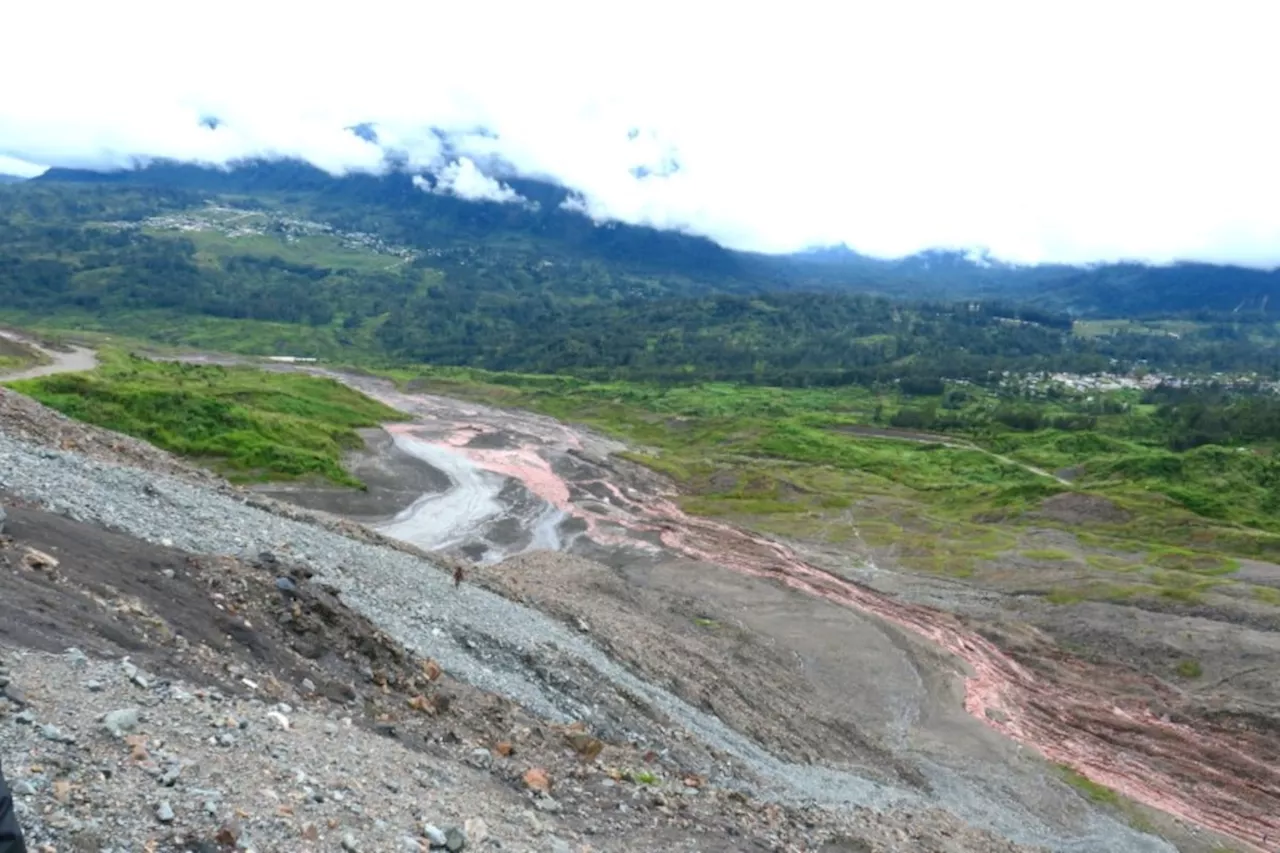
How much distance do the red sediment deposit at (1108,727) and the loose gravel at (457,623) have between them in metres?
6.38

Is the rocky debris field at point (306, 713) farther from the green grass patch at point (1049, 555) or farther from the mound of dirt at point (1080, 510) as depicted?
the mound of dirt at point (1080, 510)

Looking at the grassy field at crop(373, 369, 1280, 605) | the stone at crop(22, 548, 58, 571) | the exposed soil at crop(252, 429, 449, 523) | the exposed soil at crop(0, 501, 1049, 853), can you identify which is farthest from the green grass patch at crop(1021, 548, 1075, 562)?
the stone at crop(22, 548, 58, 571)

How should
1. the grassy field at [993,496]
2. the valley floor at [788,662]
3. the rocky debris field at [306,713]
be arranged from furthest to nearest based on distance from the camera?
the grassy field at [993,496] < the valley floor at [788,662] < the rocky debris field at [306,713]

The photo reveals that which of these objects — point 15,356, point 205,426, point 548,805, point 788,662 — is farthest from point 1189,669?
point 15,356

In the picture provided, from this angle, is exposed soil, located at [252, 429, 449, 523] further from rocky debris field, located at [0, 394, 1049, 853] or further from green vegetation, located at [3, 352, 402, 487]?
rocky debris field, located at [0, 394, 1049, 853]

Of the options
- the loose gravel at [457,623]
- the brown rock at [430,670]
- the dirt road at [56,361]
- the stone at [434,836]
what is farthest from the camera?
the dirt road at [56,361]

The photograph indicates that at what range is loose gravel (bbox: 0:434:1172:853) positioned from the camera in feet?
75.7

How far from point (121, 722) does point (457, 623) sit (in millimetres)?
14726

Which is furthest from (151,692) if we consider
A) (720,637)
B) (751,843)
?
(720,637)

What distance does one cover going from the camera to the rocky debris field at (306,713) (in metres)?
11.4

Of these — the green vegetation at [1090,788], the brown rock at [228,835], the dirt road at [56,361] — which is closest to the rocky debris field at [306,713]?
the brown rock at [228,835]

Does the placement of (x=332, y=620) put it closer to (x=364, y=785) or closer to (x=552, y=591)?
(x=364, y=785)

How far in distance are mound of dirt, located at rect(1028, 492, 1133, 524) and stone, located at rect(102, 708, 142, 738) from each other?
93036 millimetres

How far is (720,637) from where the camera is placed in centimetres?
4494
